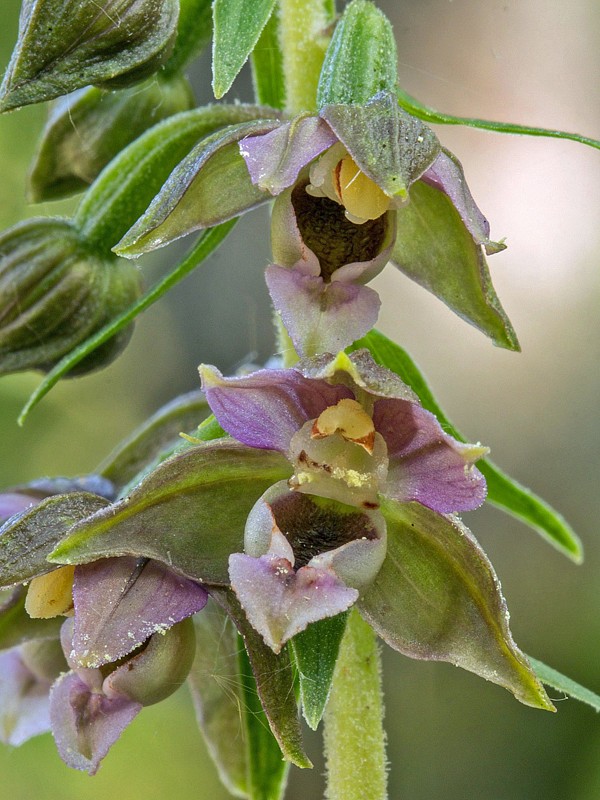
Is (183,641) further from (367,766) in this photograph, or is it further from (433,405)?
(433,405)

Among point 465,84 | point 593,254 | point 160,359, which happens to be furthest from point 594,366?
point 160,359

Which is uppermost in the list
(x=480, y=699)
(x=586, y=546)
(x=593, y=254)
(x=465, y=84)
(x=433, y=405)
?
(x=433, y=405)

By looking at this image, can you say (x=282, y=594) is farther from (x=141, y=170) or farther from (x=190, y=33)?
(x=190, y=33)

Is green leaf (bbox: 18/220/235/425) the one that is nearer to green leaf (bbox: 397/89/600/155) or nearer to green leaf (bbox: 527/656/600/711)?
green leaf (bbox: 397/89/600/155)

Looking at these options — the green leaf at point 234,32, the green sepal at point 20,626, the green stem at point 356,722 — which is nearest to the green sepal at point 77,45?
the green leaf at point 234,32

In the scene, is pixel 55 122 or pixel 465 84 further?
pixel 465 84
